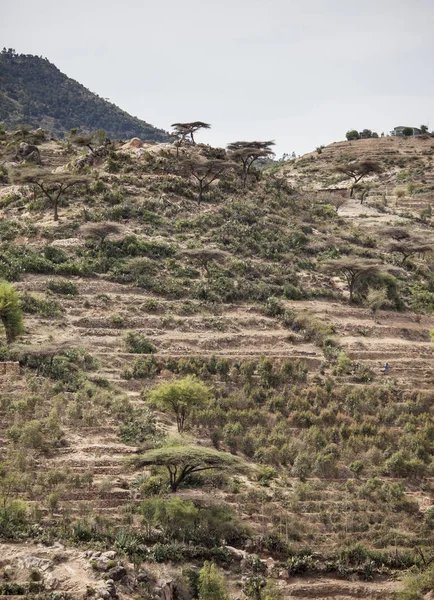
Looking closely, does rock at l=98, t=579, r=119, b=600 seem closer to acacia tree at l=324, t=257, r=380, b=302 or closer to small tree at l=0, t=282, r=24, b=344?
small tree at l=0, t=282, r=24, b=344

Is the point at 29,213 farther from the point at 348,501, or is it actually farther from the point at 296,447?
the point at 348,501

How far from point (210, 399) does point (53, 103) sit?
11023 centimetres

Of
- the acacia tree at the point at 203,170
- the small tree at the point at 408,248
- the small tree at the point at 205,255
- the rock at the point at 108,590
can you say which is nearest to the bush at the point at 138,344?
the small tree at the point at 205,255

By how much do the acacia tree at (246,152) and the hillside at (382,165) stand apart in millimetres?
12601

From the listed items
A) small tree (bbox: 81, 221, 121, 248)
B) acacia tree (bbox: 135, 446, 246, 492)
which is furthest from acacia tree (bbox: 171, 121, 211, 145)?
acacia tree (bbox: 135, 446, 246, 492)

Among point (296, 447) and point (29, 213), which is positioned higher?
point (29, 213)

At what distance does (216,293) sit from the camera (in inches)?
1134

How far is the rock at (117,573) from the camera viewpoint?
39.9ft

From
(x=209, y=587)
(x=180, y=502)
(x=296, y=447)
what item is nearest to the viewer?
(x=209, y=587)

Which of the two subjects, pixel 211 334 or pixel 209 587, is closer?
pixel 209 587

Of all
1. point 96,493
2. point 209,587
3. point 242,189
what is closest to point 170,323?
point 96,493

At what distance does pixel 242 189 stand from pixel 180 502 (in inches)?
1231

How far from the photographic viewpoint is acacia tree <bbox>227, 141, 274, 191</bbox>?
143 feet

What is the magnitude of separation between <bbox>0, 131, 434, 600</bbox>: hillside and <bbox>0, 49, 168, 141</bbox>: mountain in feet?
238
